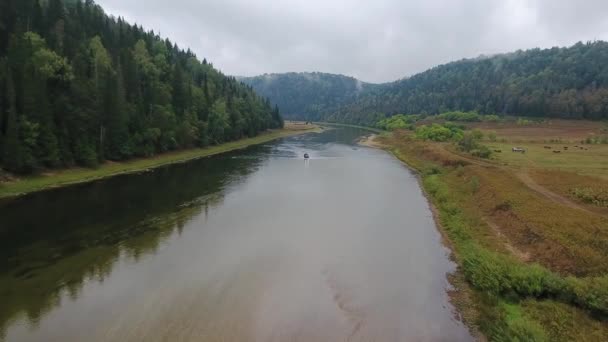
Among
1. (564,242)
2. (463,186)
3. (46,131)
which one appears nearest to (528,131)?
(463,186)

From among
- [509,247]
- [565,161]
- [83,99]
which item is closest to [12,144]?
[83,99]

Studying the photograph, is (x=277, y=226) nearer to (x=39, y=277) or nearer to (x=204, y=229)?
(x=204, y=229)

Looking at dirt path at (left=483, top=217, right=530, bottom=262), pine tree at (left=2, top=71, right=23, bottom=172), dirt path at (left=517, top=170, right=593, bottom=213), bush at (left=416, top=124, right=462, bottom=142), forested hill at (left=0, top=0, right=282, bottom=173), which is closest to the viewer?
dirt path at (left=483, top=217, right=530, bottom=262)

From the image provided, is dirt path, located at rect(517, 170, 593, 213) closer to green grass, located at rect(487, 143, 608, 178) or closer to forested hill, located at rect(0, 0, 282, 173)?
green grass, located at rect(487, 143, 608, 178)

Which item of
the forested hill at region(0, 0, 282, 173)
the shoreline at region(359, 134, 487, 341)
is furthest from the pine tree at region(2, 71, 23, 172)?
the shoreline at region(359, 134, 487, 341)

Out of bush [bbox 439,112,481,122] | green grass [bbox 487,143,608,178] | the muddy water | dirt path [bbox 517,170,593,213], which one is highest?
bush [bbox 439,112,481,122]

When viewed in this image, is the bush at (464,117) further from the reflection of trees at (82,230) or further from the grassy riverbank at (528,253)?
the reflection of trees at (82,230)
